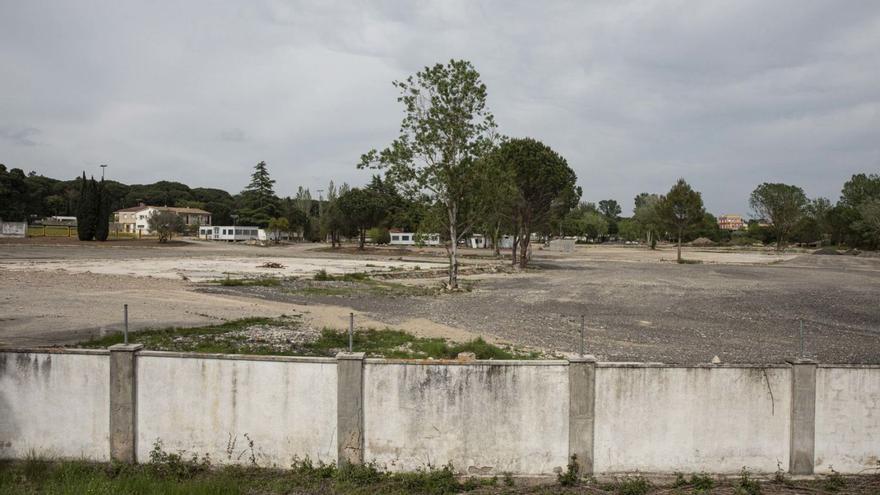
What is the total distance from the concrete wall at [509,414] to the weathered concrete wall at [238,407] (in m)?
0.02

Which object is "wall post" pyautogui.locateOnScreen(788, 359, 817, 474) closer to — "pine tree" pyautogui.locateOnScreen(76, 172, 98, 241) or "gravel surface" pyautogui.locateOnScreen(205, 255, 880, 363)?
"gravel surface" pyautogui.locateOnScreen(205, 255, 880, 363)

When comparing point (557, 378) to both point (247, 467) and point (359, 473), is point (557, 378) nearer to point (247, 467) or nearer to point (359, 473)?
point (359, 473)

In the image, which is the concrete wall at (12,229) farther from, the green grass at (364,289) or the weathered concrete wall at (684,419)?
the weathered concrete wall at (684,419)

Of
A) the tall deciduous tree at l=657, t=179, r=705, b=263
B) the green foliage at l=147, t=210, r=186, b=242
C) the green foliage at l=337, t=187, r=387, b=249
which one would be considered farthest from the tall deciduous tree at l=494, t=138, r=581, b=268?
the green foliage at l=147, t=210, r=186, b=242

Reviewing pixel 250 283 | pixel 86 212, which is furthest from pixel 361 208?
pixel 250 283

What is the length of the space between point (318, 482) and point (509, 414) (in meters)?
3.07

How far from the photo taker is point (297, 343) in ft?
51.6

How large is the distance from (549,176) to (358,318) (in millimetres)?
36850

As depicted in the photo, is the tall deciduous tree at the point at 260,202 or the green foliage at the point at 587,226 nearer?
the tall deciduous tree at the point at 260,202

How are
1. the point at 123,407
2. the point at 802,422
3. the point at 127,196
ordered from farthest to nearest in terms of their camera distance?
the point at 127,196
the point at 123,407
the point at 802,422

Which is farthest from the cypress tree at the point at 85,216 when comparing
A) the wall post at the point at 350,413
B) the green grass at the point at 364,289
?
the wall post at the point at 350,413

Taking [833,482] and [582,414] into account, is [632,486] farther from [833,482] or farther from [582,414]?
[833,482]

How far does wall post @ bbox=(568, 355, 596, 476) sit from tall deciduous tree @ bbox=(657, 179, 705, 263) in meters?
66.9

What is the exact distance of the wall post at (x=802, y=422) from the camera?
874cm
